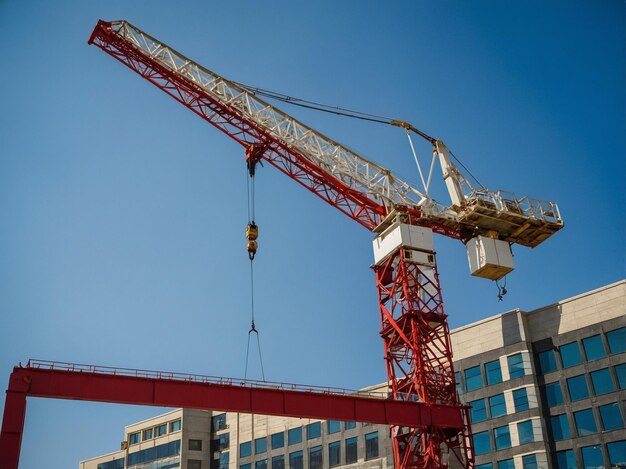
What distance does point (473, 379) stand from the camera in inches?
2625

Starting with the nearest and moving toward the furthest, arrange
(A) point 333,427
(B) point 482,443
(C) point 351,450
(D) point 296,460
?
(B) point 482,443, (C) point 351,450, (A) point 333,427, (D) point 296,460

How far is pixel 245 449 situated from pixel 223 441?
15.0 feet

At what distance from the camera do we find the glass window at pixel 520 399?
6228cm

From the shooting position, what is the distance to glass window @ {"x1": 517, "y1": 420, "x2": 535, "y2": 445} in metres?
61.1

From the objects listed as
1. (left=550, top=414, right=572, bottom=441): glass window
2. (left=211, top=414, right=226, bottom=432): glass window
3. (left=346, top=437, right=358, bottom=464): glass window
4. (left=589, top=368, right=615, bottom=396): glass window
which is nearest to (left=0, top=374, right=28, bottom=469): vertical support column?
(left=550, top=414, right=572, bottom=441): glass window

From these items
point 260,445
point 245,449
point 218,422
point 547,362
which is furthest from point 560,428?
point 218,422

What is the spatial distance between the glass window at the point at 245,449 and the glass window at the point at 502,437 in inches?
1245

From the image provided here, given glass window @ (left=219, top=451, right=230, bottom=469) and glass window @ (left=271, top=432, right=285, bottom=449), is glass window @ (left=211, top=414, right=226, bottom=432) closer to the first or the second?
glass window @ (left=219, top=451, right=230, bottom=469)

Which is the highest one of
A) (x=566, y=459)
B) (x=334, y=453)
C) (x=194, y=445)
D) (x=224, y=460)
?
(x=194, y=445)

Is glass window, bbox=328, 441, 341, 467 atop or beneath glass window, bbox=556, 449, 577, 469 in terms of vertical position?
atop

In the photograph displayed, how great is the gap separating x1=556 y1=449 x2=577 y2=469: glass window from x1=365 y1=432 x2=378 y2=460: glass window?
18.8m

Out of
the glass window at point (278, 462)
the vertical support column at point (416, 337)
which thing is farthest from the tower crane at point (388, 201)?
the glass window at point (278, 462)

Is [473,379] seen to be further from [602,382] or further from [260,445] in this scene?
[260,445]

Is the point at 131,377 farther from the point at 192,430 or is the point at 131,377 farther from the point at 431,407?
the point at 192,430
